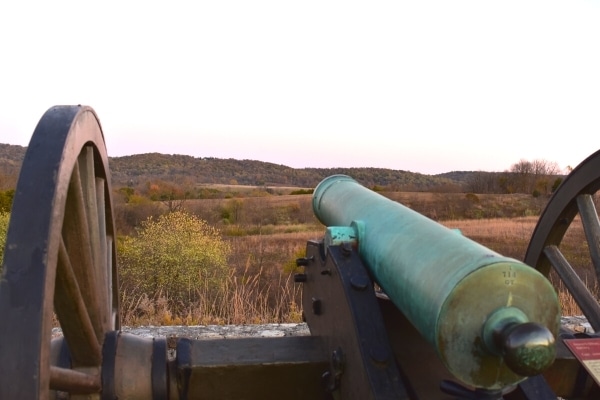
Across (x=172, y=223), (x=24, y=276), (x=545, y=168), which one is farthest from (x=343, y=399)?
(x=545, y=168)

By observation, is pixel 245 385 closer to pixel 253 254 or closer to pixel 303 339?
pixel 303 339

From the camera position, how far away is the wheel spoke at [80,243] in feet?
6.49

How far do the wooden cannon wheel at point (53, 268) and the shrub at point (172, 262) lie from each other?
8.20 m

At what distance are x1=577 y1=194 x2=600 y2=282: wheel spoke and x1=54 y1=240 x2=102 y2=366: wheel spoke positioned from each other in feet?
8.18

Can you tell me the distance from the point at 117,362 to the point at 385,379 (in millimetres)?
966

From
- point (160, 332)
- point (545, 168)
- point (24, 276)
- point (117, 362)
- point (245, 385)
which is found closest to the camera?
point (24, 276)

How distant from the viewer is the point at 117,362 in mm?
2250

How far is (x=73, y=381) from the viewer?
6.39 ft

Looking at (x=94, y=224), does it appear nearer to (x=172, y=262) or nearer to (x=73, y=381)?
(x=73, y=381)

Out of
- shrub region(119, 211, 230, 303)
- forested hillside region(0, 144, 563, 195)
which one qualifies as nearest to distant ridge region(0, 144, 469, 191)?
forested hillside region(0, 144, 563, 195)

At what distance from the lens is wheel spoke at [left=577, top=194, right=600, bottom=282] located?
128 inches

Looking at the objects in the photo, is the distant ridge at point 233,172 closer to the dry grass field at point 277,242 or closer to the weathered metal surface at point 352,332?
the dry grass field at point 277,242

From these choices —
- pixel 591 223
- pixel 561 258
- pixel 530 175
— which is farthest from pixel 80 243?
pixel 530 175

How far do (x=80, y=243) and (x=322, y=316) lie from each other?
1.04m
